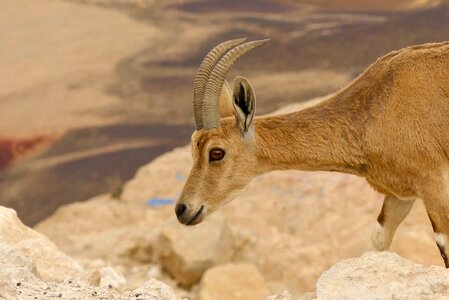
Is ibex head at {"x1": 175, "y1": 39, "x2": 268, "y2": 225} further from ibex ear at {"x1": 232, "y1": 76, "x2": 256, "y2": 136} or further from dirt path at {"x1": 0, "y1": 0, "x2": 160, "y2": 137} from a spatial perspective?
dirt path at {"x1": 0, "y1": 0, "x2": 160, "y2": 137}

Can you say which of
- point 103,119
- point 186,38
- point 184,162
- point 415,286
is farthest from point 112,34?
point 415,286

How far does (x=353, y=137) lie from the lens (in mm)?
8820

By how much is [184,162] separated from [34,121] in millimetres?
4453

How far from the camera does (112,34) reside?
2800cm

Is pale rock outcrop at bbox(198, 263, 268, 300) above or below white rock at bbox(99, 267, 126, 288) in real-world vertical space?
below

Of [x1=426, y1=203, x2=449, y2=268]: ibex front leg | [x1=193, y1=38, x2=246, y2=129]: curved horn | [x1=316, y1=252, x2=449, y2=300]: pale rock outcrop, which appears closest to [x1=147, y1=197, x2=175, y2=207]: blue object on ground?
[x1=193, y1=38, x2=246, y2=129]: curved horn

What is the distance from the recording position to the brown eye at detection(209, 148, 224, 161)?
350 inches

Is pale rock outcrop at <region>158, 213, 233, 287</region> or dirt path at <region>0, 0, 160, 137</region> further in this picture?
dirt path at <region>0, 0, 160, 137</region>

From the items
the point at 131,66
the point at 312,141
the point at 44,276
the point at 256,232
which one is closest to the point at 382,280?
the point at 312,141

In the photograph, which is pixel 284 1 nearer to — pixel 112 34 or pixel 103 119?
pixel 112 34

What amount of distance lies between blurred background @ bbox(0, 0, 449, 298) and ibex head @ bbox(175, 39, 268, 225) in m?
12.0

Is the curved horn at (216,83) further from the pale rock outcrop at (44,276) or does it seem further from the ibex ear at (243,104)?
the pale rock outcrop at (44,276)

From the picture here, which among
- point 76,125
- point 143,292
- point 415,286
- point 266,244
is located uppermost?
point 415,286

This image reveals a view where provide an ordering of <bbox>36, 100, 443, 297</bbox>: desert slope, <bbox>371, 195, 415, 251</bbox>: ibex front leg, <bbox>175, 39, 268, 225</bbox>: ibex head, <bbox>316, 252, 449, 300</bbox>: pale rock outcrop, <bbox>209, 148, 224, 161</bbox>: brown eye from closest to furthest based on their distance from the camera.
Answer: <bbox>316, 252, 449, 300</bbox>: pale rock outcrop < <bbox>175, 39, 268, 225</bbox>: ibex head < <bbox>209, 148, 224, 161</bbox>: brown eye < <bbox>371, 195, 415, 251</bbox>: ibex front leg < <bbox>36, 100, 443, 297</bbox>: desert slope
